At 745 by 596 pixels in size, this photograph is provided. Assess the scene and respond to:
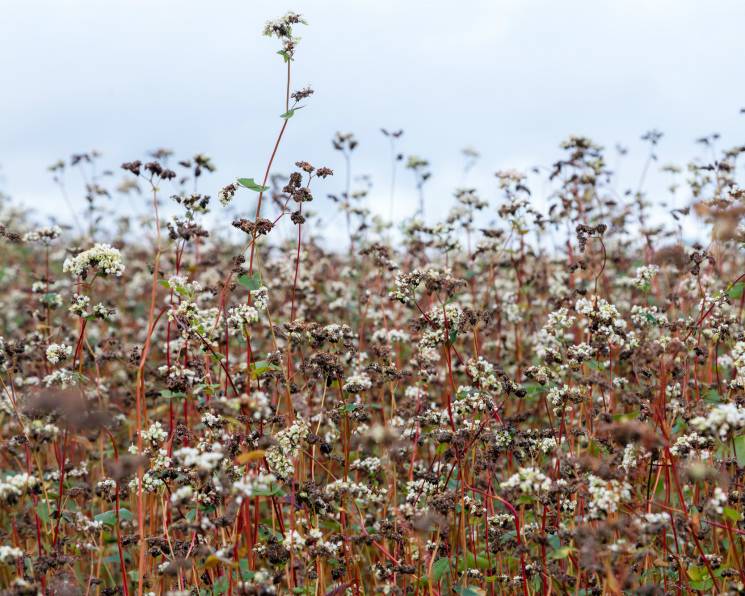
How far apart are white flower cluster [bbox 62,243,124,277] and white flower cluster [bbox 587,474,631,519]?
143 inches

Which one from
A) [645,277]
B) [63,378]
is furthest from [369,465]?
[645,277]

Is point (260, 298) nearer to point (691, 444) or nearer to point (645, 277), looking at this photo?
point (691, 444)

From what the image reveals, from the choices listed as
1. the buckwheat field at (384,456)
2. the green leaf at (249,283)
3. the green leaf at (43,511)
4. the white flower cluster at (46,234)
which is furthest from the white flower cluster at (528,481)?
the white flower cluster at (46,234)

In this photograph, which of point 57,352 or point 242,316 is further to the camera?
point 57,352

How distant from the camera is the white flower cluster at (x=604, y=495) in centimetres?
383

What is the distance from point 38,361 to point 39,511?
2.61 metres

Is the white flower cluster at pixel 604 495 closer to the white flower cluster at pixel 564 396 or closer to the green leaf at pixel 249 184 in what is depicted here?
the white flower cluster at pixel 564 396

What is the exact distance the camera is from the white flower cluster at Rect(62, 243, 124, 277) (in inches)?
202

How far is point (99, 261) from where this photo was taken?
17.1ft

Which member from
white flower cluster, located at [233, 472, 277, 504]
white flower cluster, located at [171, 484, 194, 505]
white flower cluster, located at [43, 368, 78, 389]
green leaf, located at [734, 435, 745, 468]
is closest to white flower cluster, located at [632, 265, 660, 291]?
green leaf, located at [734, 435, 745, 468]

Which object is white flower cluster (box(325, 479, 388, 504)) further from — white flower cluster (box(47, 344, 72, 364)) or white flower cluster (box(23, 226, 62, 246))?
white flower cluster (box(23, 226, 62, 246))

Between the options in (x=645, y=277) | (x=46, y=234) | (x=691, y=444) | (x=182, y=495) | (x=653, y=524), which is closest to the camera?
(x=182, y=495)

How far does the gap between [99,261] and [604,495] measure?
12.5 ft

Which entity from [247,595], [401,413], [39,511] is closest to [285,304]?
[401,413]
